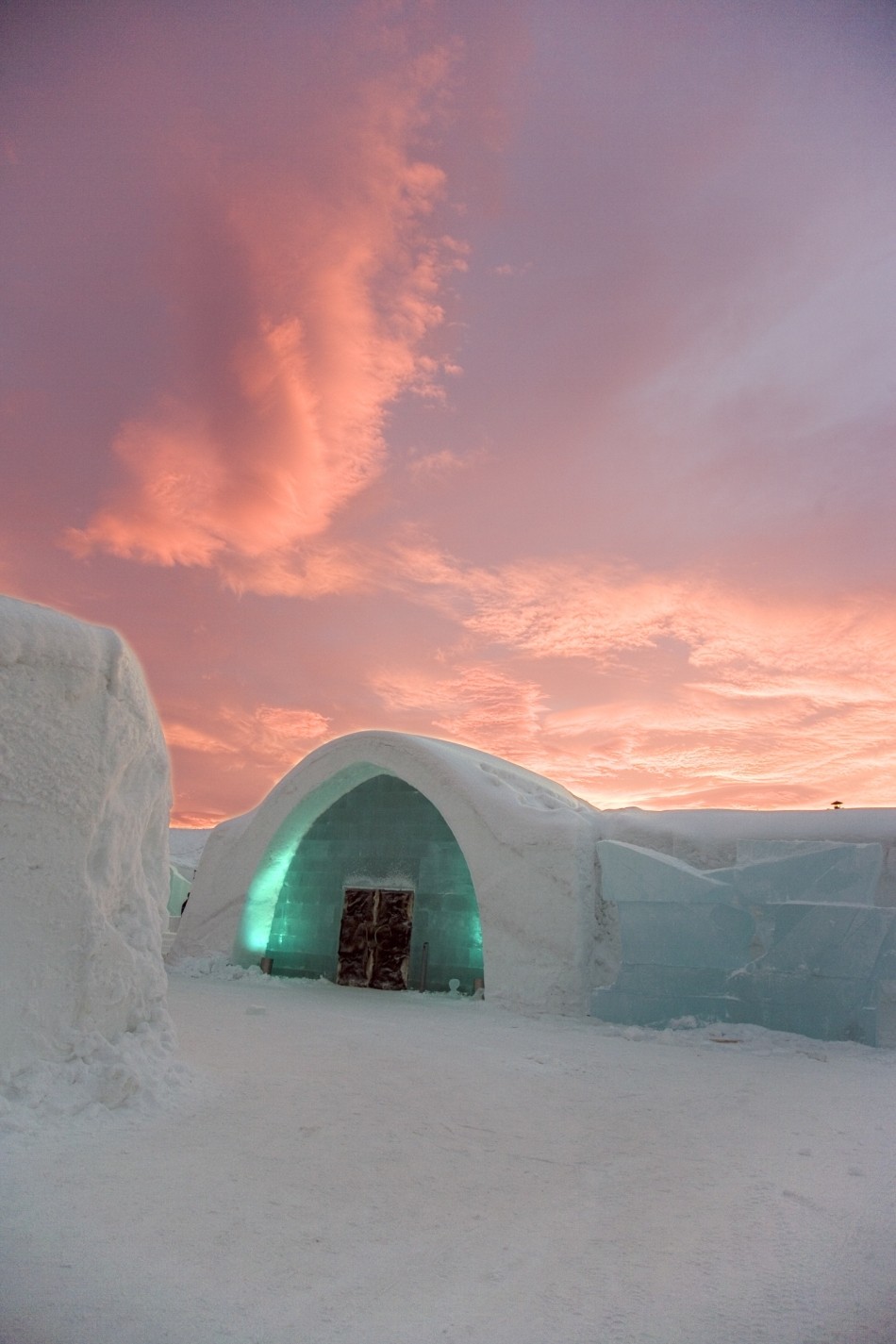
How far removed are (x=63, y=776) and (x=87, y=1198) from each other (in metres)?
2.15

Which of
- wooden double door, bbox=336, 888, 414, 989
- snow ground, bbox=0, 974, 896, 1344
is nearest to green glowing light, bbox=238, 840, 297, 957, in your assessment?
wooden double door, bbox=336, 888, 414, 989

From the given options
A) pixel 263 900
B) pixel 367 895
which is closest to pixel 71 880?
pixel 367 895

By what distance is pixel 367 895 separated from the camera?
11844 millimetres

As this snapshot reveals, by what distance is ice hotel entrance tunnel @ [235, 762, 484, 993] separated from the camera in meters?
11.1

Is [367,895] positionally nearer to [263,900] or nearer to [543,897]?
[263,900]

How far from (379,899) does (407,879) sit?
519 mm

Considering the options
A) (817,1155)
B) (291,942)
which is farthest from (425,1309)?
(291,942)

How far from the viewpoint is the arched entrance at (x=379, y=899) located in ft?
36.4

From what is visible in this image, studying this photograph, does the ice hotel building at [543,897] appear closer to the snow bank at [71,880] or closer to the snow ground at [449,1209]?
the snow ground at [449,1209]

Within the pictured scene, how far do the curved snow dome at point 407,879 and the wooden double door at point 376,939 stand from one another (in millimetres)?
19

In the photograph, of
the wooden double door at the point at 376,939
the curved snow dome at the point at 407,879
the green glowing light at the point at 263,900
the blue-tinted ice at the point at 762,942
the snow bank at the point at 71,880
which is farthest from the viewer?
the green glowing light at the point at 263,900

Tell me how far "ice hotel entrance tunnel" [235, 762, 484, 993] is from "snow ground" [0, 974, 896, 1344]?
496 centimetres

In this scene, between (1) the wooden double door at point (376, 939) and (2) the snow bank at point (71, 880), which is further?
(1) the wooden double door at point (376, 939)

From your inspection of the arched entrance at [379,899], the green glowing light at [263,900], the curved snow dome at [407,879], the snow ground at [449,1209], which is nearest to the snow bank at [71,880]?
the snow ground at [449,1209]
